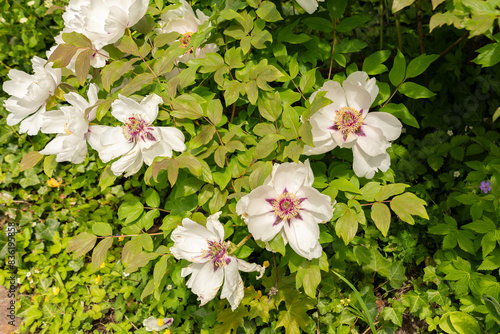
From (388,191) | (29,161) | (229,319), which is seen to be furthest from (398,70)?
(29,161)

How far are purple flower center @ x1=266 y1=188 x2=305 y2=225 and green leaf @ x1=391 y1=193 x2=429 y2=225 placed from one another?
1.14 feet

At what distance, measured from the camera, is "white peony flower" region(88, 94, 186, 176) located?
1401 millimetres

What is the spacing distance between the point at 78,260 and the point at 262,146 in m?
1.71

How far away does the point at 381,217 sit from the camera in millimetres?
1395

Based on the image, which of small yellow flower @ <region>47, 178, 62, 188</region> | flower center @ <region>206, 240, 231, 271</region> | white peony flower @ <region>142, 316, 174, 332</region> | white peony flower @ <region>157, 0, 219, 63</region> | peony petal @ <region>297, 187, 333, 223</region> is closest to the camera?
peony petal @ <region>297, 187, 333, 223</region>

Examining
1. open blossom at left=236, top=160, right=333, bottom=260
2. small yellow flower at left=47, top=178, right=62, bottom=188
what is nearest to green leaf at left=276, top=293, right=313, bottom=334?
open blossom at left=236, top=160, right=333, bottom=260

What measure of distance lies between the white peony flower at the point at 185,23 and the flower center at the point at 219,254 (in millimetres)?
807

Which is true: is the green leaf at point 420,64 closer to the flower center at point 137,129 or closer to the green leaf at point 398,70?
the green leaf at point 398,70

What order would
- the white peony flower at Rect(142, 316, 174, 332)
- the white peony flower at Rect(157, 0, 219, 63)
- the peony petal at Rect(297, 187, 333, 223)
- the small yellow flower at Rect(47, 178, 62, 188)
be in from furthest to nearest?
the small yellow flower at Rect(47, 178, 62, 188)
the white peony flower at Rect(142, 316, 174, 332)
the white peony flower at Rect(157, 0, 219, 63)
the peony petal at Rect(297, 187, 333, 223)

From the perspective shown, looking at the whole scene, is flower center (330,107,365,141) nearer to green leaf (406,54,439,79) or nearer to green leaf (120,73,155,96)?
green leaf (406,54,439,79)

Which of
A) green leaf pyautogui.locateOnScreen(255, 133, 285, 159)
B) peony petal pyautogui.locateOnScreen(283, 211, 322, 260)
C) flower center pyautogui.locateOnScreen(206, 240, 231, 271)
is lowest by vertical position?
flower center pyautogui.locateOnScreen(206, 240, 231, 271)

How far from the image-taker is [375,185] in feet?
5.05

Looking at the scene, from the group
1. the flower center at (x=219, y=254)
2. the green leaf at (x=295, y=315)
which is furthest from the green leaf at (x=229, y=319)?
the flower center at (x=219, y=254)

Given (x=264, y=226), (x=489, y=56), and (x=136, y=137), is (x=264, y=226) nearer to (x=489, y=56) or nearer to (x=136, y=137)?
(x=136, y=137)
